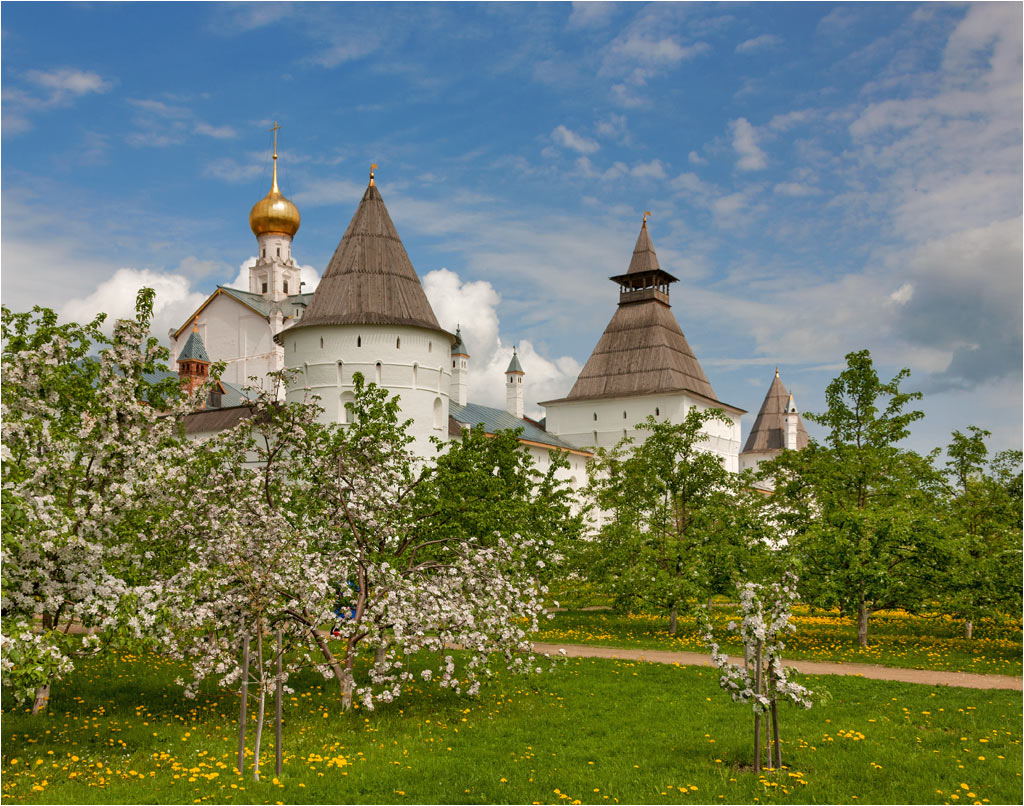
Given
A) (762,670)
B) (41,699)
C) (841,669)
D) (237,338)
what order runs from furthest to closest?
1. (237,338)
2. (841,669)
3. (41,699)
4. (762,670)

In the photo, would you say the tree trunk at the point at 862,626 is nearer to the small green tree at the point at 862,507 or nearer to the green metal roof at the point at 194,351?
the small green tree at the point at 862,507

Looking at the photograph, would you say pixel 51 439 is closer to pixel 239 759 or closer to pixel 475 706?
pixel 239 759

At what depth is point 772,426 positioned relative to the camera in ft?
231

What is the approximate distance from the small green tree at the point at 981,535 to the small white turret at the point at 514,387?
40286mm

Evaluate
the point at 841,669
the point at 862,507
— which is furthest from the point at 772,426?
the point at 841,669

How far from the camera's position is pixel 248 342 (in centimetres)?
6712

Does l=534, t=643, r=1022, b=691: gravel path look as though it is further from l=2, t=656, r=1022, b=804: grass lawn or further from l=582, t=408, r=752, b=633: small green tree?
l=582, t=408, r=752, b=633: small green tree

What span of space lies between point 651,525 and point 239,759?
1488cm

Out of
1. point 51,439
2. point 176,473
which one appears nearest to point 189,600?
point 176,473

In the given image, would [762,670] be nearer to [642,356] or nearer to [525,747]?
[525,747]

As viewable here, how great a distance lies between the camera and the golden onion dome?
72.4m

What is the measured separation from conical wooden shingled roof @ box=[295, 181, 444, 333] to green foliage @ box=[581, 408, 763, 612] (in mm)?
12843

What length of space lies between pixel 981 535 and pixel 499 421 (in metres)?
35.8

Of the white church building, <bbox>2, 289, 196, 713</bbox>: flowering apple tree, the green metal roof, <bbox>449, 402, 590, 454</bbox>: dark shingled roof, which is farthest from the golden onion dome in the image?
<bbox>2, 289, 196, 713</bbox>: flowering apple tree
